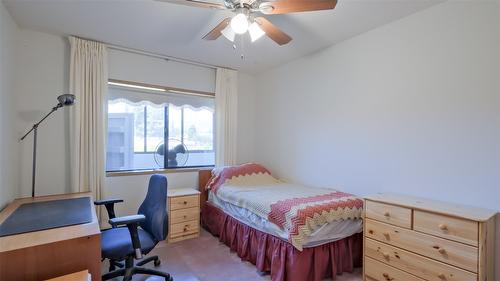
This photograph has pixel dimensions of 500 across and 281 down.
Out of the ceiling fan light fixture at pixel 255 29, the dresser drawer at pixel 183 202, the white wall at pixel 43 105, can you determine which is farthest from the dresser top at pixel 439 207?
the white wall at pixel 43 105

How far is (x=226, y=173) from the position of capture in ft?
11.5

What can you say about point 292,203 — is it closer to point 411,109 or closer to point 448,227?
point 448,227

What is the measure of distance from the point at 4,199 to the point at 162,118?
1.94m

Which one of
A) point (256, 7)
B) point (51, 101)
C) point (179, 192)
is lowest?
point (179, 192)

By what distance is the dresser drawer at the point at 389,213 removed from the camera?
1959 mm

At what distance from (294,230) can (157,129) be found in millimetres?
2494

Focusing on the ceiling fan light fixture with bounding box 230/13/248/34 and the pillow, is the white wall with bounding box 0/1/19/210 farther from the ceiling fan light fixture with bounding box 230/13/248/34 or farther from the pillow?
the pillow

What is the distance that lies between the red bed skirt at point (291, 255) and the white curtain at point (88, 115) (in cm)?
176

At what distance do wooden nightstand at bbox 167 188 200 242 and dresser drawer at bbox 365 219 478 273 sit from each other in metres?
2.06

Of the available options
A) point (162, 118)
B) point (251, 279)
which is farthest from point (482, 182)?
point (162, 118)

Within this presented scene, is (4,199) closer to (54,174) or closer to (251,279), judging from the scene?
(54,174)

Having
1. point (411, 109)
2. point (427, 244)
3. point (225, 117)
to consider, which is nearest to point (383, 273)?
point (427, 244)

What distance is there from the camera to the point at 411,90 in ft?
7.67

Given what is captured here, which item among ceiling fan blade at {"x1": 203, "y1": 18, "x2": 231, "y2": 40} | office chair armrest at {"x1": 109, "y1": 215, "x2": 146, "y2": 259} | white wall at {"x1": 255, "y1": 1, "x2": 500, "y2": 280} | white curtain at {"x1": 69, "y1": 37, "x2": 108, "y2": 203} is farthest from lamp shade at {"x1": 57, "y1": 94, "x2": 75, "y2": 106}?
white wall at {"x1": 255, "y1": 1, "x2": 500, "y2": 280}
